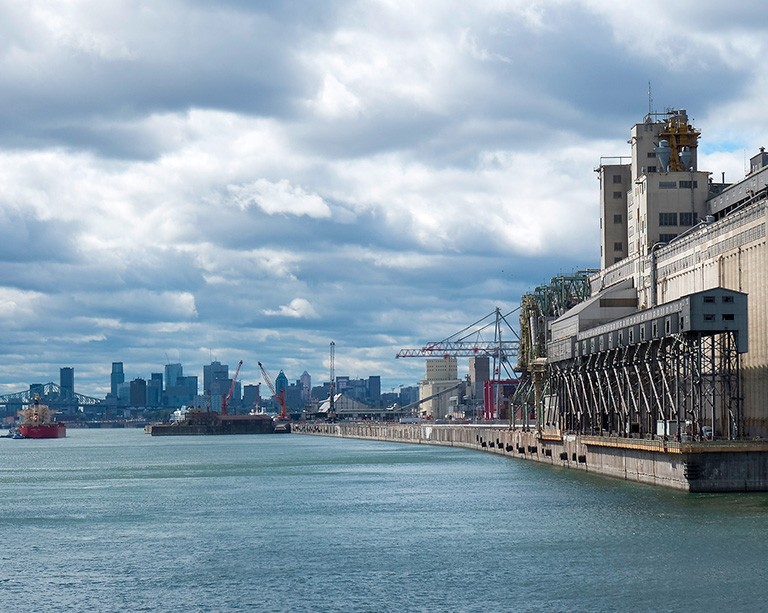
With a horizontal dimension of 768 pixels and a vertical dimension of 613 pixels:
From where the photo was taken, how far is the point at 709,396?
121000 millimetres

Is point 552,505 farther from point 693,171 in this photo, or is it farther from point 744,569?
point 693,171

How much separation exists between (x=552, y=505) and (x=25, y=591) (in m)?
48.6

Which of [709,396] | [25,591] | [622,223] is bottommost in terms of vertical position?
[25,591]

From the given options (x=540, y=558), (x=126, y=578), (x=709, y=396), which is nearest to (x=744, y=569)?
(x=540, y=558)

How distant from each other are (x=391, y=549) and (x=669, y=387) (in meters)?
Result: 48.0

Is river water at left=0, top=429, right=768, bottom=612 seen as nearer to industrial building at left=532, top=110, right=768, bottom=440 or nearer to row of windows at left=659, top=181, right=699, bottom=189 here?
industrial building at left=532, top=110, right=768, bottom=440

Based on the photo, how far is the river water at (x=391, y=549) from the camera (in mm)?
66062

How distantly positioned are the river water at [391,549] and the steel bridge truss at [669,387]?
23.3 ft

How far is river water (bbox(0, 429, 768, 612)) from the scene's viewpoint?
66.1 meters

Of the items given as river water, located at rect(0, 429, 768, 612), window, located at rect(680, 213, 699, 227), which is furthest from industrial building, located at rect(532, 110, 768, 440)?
river water, located at rect(0, 429, 768, 612)

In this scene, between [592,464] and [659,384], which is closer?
[659,384]

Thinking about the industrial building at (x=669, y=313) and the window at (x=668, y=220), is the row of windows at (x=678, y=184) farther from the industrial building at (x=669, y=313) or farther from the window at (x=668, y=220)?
the window at (x=668, y=220)

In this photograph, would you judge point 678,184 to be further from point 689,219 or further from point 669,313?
point 669,313

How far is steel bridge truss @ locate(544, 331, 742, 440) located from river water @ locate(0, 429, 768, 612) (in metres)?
7.10
